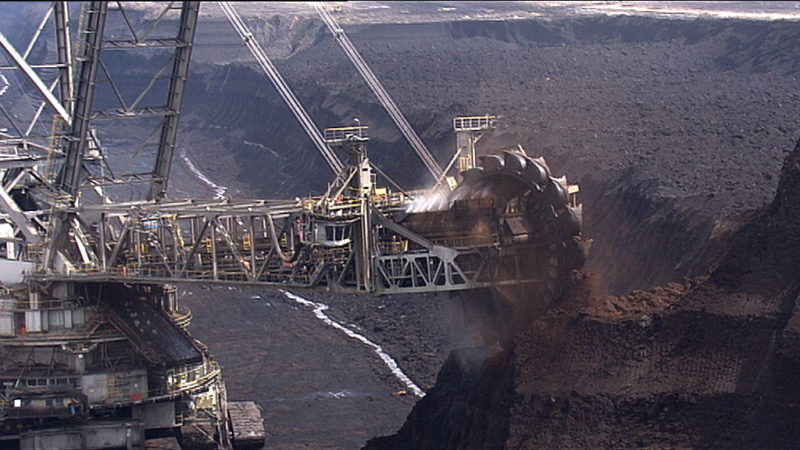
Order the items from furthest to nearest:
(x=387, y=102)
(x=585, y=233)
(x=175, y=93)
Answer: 1. (x=387, y=102)
2. (x=585, y=233)
3. (x=175, y=93)

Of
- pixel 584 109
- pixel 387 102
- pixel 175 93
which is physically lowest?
pixel 175 93

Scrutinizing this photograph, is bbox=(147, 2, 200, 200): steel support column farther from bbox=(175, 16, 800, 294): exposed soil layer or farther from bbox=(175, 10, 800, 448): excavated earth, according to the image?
bbox=(175, 16, 800, 294): exposed soil layer

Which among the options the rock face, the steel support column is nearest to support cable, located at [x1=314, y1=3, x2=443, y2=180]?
the steel support column

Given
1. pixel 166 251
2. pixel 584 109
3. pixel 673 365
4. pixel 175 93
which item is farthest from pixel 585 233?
pixel 584 109

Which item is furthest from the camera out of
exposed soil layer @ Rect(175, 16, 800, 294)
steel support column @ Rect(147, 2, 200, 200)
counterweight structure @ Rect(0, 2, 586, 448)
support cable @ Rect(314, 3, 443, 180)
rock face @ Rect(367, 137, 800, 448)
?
support cable @ Rect(314, 3, 443, 180)

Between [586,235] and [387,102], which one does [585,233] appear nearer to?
[586,235]

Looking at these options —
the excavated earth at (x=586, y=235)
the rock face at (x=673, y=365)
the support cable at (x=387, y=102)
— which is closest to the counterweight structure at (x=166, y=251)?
the excavated earth at (x=586, y=235)

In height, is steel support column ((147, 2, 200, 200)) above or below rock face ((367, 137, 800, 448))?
above
